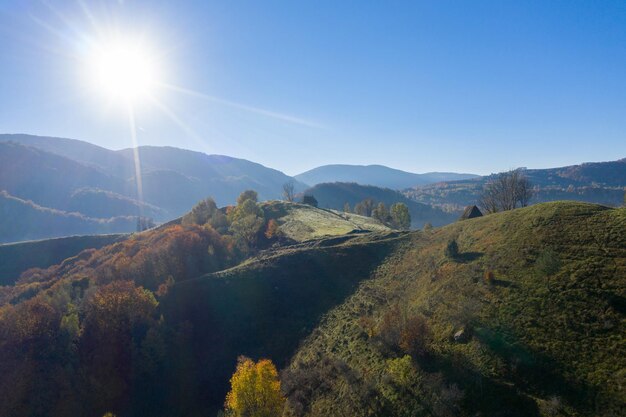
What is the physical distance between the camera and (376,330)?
40844 millimetres

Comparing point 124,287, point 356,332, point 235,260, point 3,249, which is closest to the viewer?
point 356,332

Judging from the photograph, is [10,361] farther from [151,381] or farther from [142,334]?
[151,381]

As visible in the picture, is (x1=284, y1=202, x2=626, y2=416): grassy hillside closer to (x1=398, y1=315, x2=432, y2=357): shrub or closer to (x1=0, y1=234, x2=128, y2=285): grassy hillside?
(x1=398, y1=315, x2=432, y2=357): shrub

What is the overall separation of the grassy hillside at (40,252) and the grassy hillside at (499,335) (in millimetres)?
174688

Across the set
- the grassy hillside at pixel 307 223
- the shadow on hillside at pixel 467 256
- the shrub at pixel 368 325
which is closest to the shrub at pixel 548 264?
the shadow on hillside at pixel 467 256

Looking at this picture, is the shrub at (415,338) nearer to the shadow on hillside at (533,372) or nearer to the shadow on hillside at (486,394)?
the shadow on hillside at (486,394)

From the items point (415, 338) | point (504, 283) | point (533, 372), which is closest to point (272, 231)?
point (415, 338)

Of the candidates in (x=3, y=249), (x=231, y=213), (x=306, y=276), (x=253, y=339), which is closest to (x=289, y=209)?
(x=231, y=213)

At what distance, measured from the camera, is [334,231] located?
3927 inches

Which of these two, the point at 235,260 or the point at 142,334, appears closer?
the point at 142,334

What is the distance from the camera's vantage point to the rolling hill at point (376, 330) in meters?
26.8

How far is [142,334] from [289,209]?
87.4 meters

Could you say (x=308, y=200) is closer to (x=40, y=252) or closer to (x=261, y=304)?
(x=261, y=304)

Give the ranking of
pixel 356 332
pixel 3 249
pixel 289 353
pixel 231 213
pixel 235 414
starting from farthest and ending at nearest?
pixel 3 249 → pixel 231 213 → pixel 289 353 → pixel 356 332 → pixel 235 414
